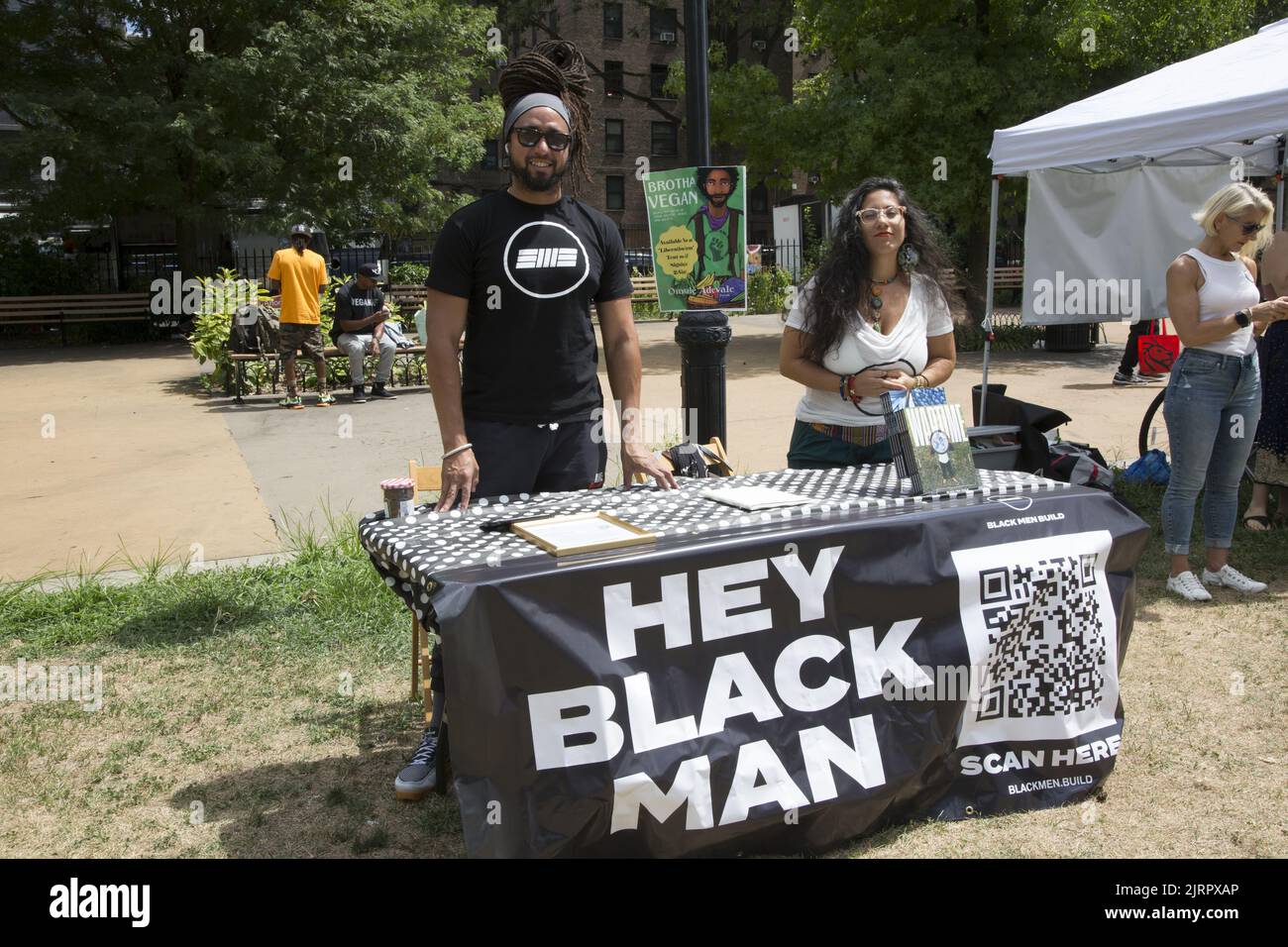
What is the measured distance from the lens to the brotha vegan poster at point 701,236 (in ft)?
18.6

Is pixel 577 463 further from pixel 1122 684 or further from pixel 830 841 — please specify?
pixel 1122 684

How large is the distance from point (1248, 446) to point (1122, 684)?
1.60m

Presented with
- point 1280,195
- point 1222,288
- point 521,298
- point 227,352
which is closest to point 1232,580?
point 1222,288

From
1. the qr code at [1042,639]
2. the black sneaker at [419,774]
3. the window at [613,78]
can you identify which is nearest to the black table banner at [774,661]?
the qr code at [1042,639]

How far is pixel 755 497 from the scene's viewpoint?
3311mm

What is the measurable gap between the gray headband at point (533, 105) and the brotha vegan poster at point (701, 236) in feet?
7.59

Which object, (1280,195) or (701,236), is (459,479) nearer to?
(701,236)

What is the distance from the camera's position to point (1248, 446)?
5227 mm

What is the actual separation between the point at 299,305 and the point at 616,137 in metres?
40.7

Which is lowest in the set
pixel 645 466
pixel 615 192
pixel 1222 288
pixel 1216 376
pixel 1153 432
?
pixel 1153 432

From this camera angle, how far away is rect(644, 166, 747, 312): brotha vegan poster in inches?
223

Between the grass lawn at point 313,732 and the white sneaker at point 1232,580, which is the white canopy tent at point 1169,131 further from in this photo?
the grass lawn at point 313,732

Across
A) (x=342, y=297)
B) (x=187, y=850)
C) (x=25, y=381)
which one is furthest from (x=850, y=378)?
(x=25, y=381)

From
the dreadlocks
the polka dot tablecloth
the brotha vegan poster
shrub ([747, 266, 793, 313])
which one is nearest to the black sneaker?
the polka dot tablecloth
